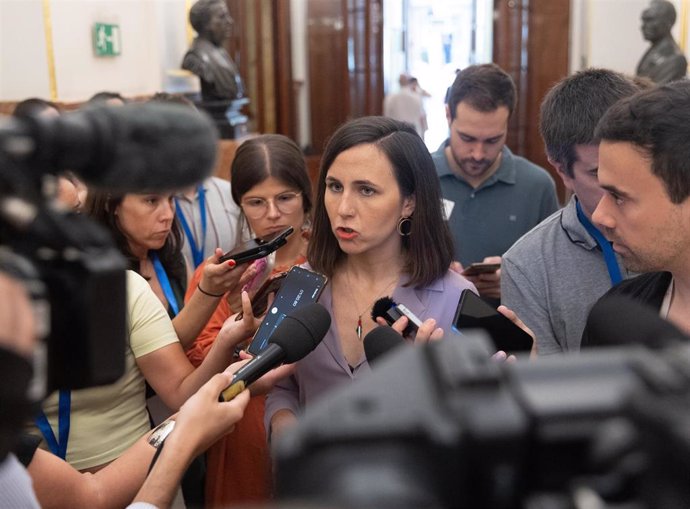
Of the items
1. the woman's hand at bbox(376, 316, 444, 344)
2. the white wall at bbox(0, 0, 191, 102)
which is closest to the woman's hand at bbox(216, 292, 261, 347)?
the woman's hand at bbox(376, 316, 444, 344)

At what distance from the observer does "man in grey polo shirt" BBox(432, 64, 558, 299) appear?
335 cm

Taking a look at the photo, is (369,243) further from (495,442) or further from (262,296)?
(495,442)

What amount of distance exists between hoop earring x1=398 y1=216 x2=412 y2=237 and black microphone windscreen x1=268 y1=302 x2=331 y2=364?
0.58 meters

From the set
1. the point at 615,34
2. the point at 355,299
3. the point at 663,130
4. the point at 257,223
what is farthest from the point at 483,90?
the point at 615,34

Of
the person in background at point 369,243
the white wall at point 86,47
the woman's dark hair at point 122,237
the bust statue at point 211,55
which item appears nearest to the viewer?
the person in background at point 369,243

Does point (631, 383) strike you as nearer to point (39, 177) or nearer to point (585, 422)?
point (585, 422)

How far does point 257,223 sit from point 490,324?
1.39 metres

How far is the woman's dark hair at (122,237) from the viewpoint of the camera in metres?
2.63

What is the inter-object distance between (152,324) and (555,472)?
1.74 m

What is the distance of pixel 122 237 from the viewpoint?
267 cm

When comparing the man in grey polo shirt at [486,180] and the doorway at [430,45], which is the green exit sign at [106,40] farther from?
the doorway at [430,45]

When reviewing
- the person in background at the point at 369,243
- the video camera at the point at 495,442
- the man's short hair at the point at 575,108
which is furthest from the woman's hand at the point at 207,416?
the man's short hair at the point at 575,108

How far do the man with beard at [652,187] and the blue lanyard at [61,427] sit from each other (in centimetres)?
129

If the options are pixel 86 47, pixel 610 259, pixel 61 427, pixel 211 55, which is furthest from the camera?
pixel 211 55
